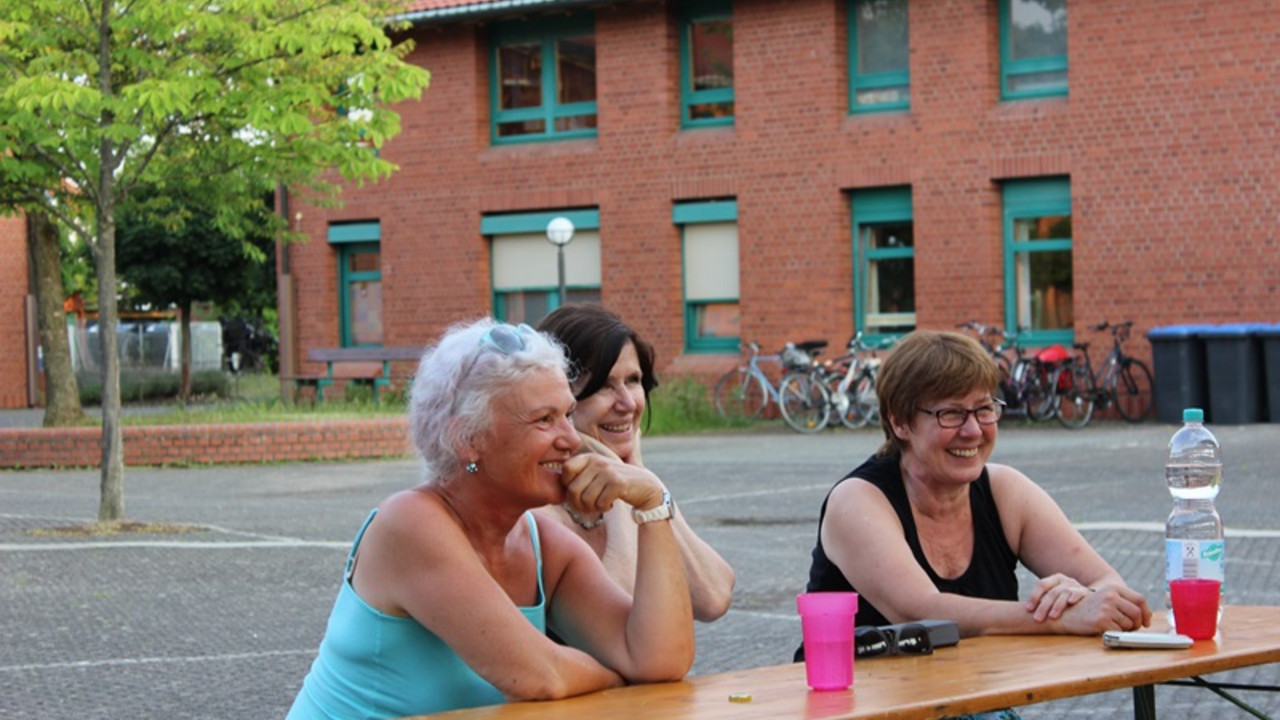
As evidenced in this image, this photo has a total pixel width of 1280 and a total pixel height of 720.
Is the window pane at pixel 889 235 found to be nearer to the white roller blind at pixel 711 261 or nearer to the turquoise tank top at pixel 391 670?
the white roller blind at pixel 711 261

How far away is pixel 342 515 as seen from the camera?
15094mm

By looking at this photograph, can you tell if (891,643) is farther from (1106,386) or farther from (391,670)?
(1106,386)

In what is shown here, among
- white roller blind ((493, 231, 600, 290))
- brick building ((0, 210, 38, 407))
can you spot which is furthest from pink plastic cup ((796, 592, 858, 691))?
brick building ((0, 210, 38, 407))

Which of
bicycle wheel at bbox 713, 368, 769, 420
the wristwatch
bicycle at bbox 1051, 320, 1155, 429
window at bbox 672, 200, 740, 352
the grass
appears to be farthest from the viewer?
window at bbox 672, 200, 740, 352

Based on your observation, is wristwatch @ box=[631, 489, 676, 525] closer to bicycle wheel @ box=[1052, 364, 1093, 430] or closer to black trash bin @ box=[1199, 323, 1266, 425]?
black trash bin @ box=[1199, 323, 1266, 425]

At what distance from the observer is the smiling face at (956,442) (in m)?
4.76

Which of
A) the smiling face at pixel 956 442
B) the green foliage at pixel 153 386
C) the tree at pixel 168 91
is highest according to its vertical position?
the tree at pixel 168 91

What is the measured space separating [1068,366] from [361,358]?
11764 mm

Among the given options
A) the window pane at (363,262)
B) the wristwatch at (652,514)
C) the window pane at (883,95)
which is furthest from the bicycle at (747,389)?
the wristwatch at (652,514)

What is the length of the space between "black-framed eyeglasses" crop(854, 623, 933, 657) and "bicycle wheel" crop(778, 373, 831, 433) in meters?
21.6

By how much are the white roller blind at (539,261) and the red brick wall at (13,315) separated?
12.1 m

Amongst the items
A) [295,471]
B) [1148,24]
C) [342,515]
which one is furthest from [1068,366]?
Result: [342,515]

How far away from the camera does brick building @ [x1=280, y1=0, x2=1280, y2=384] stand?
2466 cm

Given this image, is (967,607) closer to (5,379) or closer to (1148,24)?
(1148,24)
